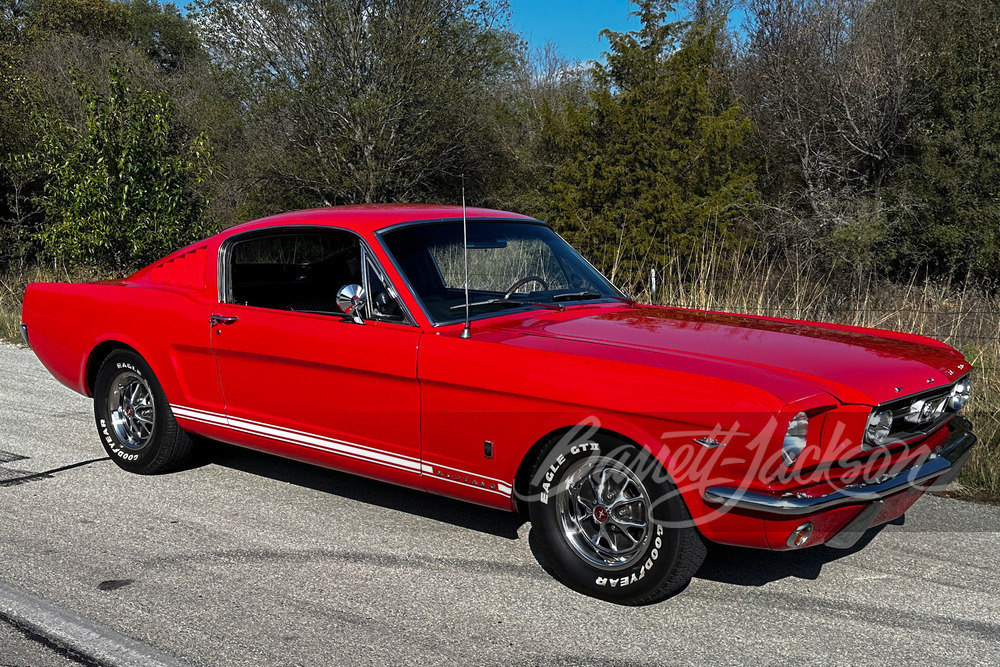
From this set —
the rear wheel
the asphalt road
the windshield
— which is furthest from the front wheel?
the rear wheel

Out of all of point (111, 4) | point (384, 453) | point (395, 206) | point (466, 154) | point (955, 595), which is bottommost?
point (955, 595)

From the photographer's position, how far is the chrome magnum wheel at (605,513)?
146 inches

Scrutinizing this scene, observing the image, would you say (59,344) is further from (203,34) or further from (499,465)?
(203,34)

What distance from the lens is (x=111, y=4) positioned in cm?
4503

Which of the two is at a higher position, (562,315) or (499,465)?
(562,315)

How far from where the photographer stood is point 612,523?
148 inches

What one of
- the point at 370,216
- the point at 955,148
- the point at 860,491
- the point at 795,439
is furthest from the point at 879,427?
the point at 955,148

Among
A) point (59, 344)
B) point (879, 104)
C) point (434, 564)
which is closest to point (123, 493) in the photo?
point (59, 344)

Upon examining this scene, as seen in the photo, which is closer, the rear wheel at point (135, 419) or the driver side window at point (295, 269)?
the driver side window at point (295, 269)

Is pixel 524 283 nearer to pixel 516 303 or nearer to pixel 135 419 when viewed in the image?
pixel 516 303

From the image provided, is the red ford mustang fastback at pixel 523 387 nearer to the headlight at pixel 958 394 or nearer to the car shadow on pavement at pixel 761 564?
the headlight at pixel 958 394

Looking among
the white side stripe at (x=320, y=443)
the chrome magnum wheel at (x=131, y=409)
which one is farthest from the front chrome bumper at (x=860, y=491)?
the chrome magnum wheel at (x=131, y=409)

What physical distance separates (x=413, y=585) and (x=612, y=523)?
0.87 metres

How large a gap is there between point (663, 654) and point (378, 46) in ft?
72.4
